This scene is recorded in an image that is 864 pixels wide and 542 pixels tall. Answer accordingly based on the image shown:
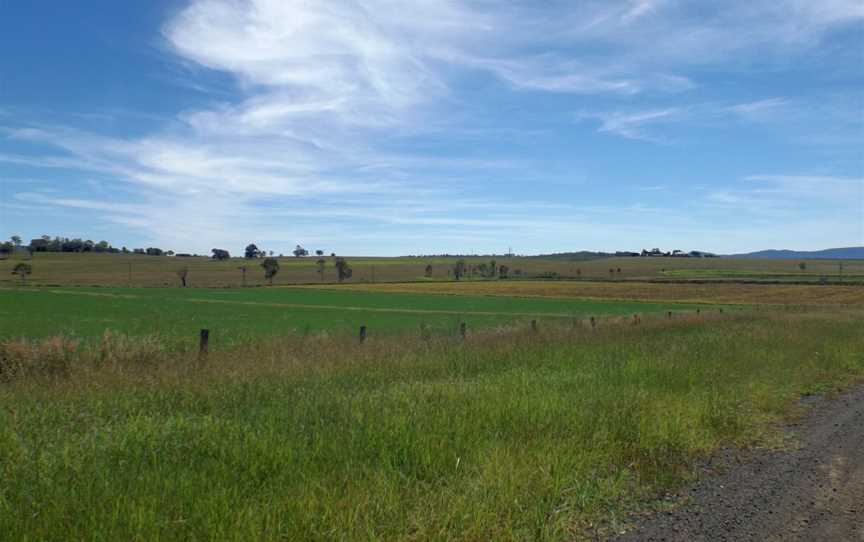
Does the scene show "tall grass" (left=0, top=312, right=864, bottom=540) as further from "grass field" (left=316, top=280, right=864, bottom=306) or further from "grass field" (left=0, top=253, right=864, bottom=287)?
"grass field" (left=0, top=253, right=864, bottom=287)

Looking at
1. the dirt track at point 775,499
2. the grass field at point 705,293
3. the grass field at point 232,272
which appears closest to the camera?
the dirt track at point 775,499

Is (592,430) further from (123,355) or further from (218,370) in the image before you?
(123,355)

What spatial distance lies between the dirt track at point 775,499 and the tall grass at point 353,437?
42 cm

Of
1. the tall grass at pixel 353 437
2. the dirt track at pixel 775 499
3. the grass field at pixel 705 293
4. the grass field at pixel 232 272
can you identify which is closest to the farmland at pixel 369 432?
the tall grass at pixel 353 437

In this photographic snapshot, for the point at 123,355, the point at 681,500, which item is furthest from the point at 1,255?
the point at 681,500

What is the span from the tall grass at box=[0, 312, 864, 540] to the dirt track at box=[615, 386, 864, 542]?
1.36 ft

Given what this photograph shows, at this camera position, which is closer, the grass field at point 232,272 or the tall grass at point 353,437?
the tall grass at point 353,437

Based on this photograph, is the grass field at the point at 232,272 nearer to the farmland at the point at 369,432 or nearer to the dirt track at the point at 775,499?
the farmland at the point at 369,432

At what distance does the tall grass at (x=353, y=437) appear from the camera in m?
5.02

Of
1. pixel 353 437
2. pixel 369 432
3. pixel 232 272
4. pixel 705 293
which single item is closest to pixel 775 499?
pixel 369 432

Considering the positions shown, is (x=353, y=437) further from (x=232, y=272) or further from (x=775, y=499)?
(x=232, y=272)

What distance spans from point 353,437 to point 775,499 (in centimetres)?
416

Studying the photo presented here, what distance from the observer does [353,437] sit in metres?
6.91

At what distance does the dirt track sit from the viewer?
5.50 meters
